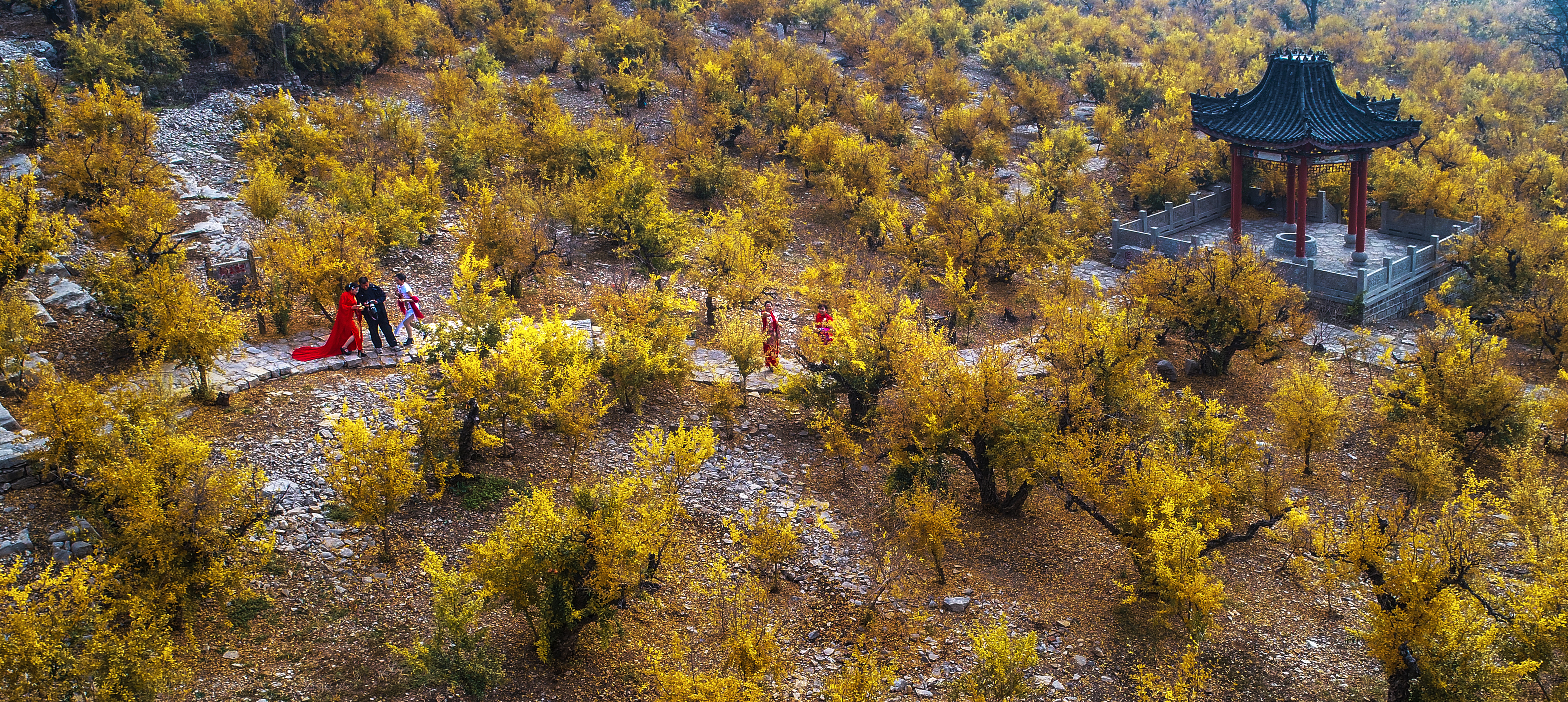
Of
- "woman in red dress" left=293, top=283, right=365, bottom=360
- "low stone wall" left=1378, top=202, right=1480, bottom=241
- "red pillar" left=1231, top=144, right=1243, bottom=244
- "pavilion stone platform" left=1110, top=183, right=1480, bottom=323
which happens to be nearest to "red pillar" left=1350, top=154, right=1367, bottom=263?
"pavilion stone platform" left=1110, top=183, right=1480, bottom=323

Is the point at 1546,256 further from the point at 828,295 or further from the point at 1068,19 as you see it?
the point at 1068,19

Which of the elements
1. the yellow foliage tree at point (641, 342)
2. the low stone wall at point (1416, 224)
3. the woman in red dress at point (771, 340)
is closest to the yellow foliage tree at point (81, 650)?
the yellow foliage tree at point (641, 342)

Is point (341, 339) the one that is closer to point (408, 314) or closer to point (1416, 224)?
point (408, 314)

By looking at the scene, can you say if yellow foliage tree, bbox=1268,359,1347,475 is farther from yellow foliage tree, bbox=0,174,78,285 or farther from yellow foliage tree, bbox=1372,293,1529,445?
yellow foliage tree, bbox=0,174,78,285

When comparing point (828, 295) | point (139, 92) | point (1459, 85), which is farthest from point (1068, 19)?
point (139, 92)

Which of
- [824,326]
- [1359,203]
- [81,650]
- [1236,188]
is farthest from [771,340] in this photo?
[1359,203]

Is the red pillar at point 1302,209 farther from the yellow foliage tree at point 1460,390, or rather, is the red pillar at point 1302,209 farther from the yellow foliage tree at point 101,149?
the yellow foliage tree at point 101,149
